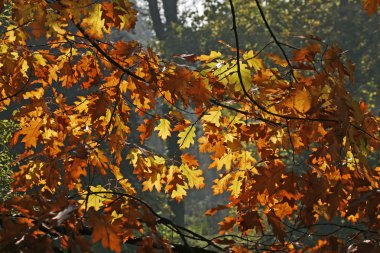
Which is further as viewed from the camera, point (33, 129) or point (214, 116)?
point (33, 129)

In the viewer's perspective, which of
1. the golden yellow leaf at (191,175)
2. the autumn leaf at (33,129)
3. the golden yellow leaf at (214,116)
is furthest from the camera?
the golden yellow leaf at (191,175)

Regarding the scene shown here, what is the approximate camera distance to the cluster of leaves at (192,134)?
2.55m

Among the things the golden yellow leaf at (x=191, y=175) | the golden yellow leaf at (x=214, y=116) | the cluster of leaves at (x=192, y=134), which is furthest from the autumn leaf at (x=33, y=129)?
the golden yellow leaf at (x=214, y=116)

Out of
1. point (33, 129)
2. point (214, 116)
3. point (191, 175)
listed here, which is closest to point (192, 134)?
point (214, 116)

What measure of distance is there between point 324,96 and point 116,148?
6.04 ft

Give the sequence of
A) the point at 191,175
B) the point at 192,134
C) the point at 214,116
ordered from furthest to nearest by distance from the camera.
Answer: the point at 191,175 → the point at 192,134 → the point at 214,116

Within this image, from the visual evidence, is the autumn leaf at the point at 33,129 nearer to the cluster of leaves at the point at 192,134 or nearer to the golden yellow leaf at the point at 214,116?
the cluster of leaves at the point at 192,134

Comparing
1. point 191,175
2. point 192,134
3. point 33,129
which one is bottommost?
point 191,175

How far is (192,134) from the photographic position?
4164mm

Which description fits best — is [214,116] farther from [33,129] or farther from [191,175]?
[33,129]

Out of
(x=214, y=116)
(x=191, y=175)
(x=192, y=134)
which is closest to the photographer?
(x=214, y=116)

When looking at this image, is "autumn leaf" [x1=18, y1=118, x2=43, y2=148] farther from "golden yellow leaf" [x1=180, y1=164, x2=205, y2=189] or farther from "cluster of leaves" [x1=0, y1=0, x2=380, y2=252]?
"golden yellow leaf" [x1=180, y1=164, x2=205, y2=189]

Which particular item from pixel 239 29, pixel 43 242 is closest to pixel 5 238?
pixel 43 242

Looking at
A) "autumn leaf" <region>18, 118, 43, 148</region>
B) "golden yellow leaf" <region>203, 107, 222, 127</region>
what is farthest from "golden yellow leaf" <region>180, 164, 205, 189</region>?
"autumn leaf" <region>18, 118, 43, 148</region>
